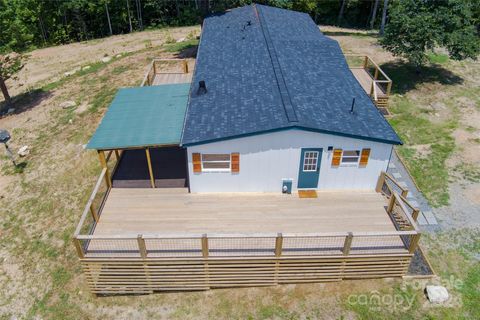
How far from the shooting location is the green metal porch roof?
15.0 meters

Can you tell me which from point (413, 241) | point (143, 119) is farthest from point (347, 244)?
point (143, 119)

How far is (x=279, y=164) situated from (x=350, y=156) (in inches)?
108

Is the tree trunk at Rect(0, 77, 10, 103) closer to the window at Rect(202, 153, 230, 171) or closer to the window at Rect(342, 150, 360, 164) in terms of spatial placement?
the window at Rect(202, 153, 230, 171)

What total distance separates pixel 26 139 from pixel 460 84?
1098 inches

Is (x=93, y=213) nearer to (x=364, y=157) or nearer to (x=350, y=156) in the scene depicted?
(x=350, y=156)

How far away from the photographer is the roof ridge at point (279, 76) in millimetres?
14594

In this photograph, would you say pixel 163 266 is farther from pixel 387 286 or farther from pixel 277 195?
pixel 387 286

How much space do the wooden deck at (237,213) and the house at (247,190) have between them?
50mm

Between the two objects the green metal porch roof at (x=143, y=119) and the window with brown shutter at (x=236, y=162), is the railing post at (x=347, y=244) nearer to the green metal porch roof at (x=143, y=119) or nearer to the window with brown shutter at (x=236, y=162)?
the window with brown shutter at (x=236, y=162)

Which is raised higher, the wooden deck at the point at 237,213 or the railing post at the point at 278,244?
the railing post at the point at 278,244

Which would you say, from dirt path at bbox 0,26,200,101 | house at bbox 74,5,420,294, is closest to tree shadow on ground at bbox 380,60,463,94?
house at bbox 74,5,420,294

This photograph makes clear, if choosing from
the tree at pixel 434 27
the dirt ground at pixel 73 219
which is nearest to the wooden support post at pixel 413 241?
the dirt ground at pixel 73 219

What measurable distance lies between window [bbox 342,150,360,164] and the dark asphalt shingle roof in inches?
33.5

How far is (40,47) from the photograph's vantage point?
41094mm
